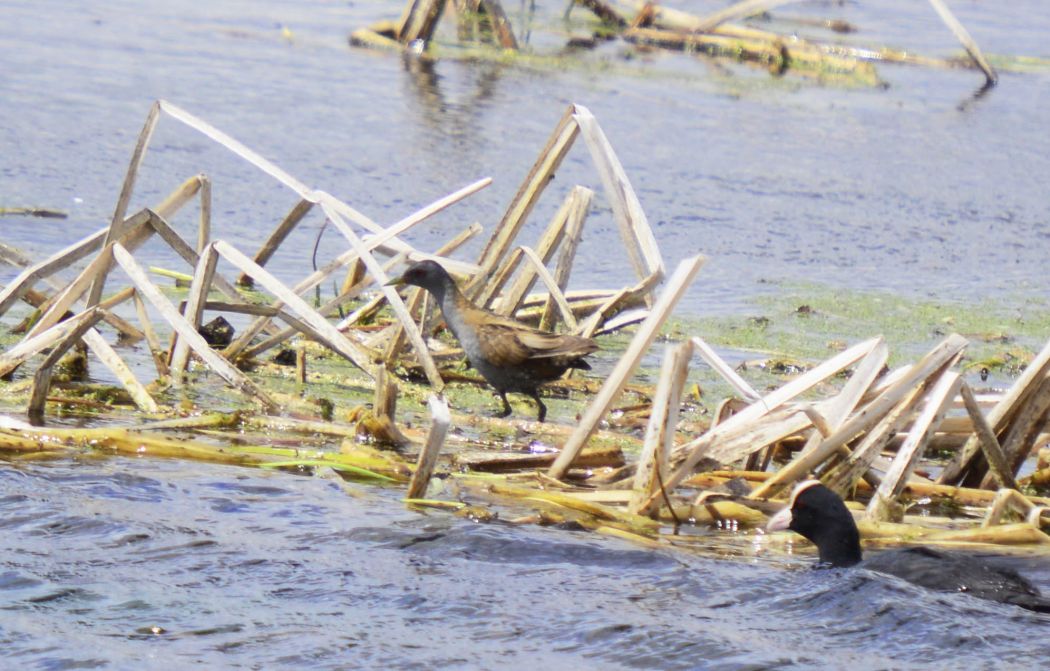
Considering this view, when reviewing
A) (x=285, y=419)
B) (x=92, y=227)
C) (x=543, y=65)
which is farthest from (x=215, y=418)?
(x=543, y=65)

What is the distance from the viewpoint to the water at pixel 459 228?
4633mm

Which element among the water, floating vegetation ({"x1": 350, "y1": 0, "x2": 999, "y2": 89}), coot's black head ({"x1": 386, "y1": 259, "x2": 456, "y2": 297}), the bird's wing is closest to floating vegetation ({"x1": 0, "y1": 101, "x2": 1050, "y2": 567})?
coot's black head ({"x1": 386, "y1": 259, "x2": 456, "y2": 297})

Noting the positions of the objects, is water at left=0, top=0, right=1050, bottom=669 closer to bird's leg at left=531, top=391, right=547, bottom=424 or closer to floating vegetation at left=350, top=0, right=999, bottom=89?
floating vegetation at left=350, top=0, right=999, bottom=89

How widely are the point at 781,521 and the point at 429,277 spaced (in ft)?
8.16

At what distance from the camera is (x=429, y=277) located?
7359 mm

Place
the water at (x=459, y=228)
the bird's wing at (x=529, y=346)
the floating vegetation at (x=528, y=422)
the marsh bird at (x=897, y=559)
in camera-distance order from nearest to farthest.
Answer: the water at (x=459, y=228) < the marsh bird at (x=897, y=559) < the floating vegetation at (x=528, y=422) < the bird's wing at (x=529, y=346)

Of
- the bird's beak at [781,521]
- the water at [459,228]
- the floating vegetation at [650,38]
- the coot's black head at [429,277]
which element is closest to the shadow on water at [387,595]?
the water at [459,228]

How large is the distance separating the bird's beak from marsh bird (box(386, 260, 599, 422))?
5.47 feet

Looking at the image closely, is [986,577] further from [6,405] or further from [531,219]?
[531,219]

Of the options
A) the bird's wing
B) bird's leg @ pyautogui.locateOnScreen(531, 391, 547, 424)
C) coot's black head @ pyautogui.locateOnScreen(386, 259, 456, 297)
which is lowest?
bird's leg @ pyautogui.locateOnScreen(531, 391, 547, 424)

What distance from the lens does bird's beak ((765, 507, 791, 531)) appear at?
5473mm

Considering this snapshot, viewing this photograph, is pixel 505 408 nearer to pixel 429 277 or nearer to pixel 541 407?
pixel 541 407

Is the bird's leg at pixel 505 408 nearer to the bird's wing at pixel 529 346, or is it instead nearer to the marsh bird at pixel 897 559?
the bird's wing at pixel 529 346

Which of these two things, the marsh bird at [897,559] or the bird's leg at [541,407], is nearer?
the marsh bird at [897,559]
